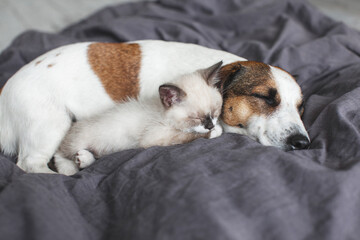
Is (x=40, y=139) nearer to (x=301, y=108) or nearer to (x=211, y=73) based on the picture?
(x=211, y=73)

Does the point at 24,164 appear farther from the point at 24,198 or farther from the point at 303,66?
the point at 303,66

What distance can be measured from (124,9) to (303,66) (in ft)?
6.63

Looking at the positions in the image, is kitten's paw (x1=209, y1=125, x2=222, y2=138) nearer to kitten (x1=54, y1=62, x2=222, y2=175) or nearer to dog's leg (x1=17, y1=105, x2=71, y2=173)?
kitten (x1=54, y1=62, x2=222, y2=175)

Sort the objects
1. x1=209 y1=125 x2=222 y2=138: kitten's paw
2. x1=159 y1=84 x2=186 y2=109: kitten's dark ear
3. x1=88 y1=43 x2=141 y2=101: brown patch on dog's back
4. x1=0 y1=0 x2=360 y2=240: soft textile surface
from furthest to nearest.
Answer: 1. x1=88 y1=43 x2=141 y2=101: brown patch on dog's back
2. x1=209 y1=125 x2=222 y2=138: kitten's paw
3. x1=159 y1=84 x2=186 y2=109: kitten's dark ear
4. x1=0 y1=0 x2=360 y2=240: soft textile surface

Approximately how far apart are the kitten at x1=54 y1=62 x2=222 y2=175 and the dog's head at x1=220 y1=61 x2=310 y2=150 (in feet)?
0.31

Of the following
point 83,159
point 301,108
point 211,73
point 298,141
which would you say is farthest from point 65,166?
point 301,108

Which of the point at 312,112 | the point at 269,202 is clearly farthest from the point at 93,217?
the point at 312,112

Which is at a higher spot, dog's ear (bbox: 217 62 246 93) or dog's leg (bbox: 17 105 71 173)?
dog's ear (bbox: 217 62 246 93)

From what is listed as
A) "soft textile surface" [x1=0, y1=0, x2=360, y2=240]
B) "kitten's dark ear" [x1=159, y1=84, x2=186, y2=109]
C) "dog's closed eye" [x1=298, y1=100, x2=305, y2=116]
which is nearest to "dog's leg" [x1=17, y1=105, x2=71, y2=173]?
"soft textile surface" [x1=0, y1=0, x2=360, y2=240]

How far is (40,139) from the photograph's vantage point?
1.72m

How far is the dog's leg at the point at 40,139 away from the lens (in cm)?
171

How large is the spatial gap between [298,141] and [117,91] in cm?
103

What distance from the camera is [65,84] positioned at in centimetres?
179

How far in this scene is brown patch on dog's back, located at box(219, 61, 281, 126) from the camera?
1631mm
